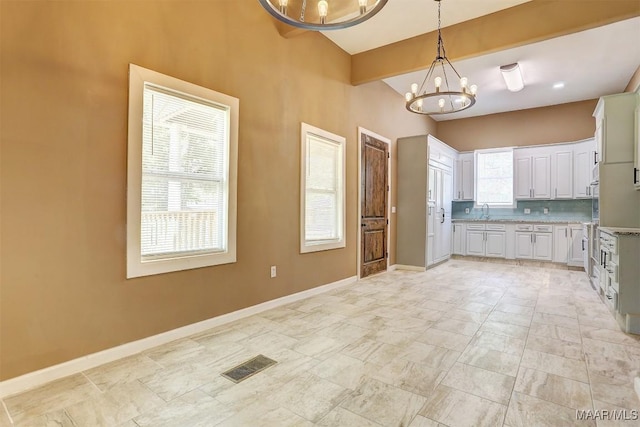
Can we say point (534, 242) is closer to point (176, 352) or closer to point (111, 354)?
point (176, 352)

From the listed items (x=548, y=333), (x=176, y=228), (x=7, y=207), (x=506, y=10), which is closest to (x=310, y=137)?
(x=176, y=228)

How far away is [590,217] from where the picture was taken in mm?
6695

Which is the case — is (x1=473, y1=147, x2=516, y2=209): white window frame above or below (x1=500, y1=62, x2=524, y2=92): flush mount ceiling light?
below

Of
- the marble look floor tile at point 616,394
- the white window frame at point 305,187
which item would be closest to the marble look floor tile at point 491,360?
the marble look floor tile at point 616,394

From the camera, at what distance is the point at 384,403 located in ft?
6.17

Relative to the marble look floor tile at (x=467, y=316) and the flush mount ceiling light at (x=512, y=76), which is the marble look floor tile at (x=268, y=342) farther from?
the flush mount ceiling light at (x=512, y=76)

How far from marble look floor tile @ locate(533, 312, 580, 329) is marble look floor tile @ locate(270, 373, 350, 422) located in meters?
2.58

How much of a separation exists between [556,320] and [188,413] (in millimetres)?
3645

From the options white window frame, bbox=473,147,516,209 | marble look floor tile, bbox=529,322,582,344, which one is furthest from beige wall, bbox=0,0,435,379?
white window frame, bbox=473,147,516,209

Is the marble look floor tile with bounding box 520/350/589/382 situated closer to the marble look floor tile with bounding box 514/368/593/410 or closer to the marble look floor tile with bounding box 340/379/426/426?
the marble look floor tile with bounding box 514/368/593/410

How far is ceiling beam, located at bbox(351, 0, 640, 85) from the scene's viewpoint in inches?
129

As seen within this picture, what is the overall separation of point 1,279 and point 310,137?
3343 millimetres

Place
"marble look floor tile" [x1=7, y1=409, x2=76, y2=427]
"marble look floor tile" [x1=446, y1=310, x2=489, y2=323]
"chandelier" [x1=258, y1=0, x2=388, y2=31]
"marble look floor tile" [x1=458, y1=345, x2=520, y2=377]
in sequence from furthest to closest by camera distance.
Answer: "marble look floor tile" [x1=446, y1=310, x2=489, y2=323] < "marble look floor tile" [x1=458, y1=345, x2=520, y2=377] < "chandelier" [x1=258, y1=0, x2=388, y2=31] < "marble look floor tile" [x1=7, y1=409, x2=76, y2=427]

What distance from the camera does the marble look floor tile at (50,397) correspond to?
5.87 ft
